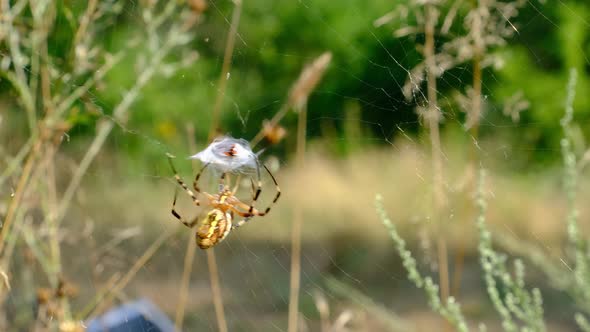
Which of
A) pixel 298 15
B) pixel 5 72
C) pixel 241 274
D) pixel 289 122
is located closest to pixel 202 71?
pixel 298 15

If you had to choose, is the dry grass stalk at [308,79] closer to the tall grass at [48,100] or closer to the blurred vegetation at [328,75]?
the tall grass at [48,100]

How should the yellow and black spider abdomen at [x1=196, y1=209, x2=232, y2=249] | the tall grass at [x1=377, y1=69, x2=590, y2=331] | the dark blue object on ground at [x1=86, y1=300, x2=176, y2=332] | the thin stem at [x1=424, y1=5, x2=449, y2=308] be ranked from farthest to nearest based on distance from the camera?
the dark blue object on ground at [x1=86, y1=300, x2=176, y2=332] < the yellow and black spider abdomen at [x1=196, y1=209, x2=232, y2=249] < the thin stem at [x1=424, y1=5, x2=449, y2=308] < the tall grass at [x1=377, y1=69, x2=590, y2=331]

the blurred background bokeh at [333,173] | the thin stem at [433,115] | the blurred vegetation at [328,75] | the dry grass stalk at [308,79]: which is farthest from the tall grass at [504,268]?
the blurred vegetation at [328,75]

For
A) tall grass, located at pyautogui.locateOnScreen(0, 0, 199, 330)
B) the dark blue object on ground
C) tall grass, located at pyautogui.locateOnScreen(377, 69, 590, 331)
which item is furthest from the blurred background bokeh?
tall grass, located at pyautogui.locateOnScreen(377, 69, 590, 331)

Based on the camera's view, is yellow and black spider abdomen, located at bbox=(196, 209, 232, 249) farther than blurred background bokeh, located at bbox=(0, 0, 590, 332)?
No

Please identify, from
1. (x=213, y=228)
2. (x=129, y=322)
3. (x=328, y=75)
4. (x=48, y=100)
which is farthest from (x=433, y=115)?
(x=328, y=75)

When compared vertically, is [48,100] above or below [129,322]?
above

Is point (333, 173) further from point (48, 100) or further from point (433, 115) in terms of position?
point (433, 115)

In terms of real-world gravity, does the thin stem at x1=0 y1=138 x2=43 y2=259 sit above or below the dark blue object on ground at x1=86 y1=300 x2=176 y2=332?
above

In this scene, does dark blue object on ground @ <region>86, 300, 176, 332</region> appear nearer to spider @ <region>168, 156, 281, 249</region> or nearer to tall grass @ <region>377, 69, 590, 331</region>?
spider @ <region>168, 156, 281, 249</region>
